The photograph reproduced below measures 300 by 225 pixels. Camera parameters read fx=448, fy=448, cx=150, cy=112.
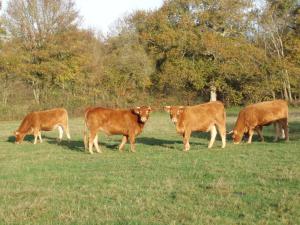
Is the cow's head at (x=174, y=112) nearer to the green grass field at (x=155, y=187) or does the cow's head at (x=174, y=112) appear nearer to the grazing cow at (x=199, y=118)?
the grazing cow at (x=199, y=118)

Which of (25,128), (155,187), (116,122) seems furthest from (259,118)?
(25,128)

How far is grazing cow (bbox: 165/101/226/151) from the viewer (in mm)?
14188

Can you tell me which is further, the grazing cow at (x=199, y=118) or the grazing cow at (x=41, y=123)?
the grazing cow at (x=41, y=123)

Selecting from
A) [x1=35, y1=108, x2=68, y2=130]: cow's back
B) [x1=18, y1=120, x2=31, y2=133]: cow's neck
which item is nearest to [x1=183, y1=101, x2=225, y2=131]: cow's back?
[x1=35, y1=108, x2=68, y2=130]: cow's back

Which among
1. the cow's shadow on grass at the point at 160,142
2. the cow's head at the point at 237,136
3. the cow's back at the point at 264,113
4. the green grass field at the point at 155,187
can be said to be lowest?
the green grass field at the point at 155,187

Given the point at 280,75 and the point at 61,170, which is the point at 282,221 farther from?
the point at 280,75

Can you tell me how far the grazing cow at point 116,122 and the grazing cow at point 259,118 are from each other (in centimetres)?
348

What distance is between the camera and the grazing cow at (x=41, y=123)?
18406 millimetres

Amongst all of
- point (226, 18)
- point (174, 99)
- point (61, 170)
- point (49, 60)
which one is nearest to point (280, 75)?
point (226, 18)

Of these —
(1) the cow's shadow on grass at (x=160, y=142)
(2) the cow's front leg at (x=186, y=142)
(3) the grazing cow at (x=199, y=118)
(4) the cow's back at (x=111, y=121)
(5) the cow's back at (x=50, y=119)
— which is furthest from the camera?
(5) the cow's back at (x=50, y=119)

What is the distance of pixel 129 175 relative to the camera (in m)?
9.50

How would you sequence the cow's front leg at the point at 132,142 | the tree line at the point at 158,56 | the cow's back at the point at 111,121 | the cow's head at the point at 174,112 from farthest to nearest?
the tree line at the point at 158,56
the cow's back at the point at 111,121
the cow's head at the point at 174,112
the cow's front leg at the point at 132,142

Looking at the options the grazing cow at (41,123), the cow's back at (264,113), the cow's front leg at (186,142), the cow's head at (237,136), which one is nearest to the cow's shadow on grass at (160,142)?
the cow's front leg at (186,142)

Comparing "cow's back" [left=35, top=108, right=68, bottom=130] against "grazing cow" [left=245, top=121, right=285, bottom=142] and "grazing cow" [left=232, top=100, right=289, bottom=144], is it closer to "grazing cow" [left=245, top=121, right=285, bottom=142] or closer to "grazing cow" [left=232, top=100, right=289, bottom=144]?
"grazing cow" [left=232, top=100, right=289, bottom=144]
